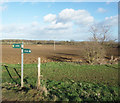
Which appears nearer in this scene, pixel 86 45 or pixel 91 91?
pixel 91 91

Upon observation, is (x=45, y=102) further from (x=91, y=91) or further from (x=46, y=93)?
(x=91, y=91)

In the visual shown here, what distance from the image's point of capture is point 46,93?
4.34 metres

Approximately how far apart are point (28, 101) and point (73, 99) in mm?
1515

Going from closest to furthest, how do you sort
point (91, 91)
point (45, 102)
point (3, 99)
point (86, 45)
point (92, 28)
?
point (45, 102)
point (3, 99)
point (91, 91)
point (86, 45)
point (92, 28)

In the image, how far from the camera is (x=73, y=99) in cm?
405

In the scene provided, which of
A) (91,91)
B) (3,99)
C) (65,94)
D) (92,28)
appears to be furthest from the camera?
(92,28)

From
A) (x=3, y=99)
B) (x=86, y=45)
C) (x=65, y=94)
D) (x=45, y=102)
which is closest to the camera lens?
(x=45, y=102)

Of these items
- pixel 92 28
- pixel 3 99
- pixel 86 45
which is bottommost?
pixel 3 99

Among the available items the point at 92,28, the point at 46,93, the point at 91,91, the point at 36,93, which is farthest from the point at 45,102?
the point at 92,28

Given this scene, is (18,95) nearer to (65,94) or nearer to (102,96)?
(65,94)

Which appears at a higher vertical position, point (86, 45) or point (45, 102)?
point (86, 45)

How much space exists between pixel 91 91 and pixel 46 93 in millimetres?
1805

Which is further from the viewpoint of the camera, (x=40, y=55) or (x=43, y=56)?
(x=40, y=55)

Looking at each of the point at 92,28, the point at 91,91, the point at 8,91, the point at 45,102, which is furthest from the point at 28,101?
the point at 92,28
